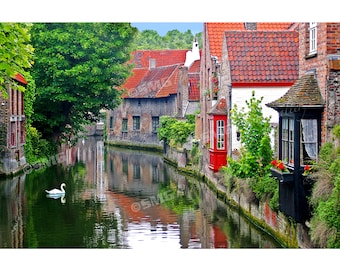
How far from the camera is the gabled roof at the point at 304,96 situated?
14725 millimetres

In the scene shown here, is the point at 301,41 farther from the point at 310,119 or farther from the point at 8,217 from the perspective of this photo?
the point at 8,217

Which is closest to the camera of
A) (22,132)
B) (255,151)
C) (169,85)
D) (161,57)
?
(255,151)

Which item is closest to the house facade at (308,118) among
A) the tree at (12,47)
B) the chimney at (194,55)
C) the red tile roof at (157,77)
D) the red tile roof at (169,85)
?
the tree at (12,47)

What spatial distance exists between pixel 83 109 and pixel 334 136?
82.2 feet

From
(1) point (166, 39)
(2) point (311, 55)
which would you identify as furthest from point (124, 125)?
(2) point (311, 55)

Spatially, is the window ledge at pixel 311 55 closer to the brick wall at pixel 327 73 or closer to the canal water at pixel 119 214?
the brick wall at pixel 327 73

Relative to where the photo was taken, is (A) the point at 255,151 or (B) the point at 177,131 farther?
(B) the point at 177,131

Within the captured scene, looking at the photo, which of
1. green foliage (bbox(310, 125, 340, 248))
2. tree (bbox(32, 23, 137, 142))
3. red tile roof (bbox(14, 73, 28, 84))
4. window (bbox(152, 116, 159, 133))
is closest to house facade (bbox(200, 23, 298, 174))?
red tile roof (bbox(14, 73, 28, 84))

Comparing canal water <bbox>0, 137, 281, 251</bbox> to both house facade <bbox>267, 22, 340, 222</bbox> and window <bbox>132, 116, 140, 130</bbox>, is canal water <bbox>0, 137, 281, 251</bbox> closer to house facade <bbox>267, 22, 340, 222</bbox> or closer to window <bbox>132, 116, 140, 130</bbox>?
house facade <bbox>267, 22, 340, 222</bbox>

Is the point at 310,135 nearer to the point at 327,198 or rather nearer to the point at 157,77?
the point at 327,198

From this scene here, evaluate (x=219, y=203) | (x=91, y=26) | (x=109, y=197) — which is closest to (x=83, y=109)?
(x=91, y=26)

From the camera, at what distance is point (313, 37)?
15.9m

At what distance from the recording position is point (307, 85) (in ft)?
50.3

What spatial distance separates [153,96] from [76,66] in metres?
15.1
